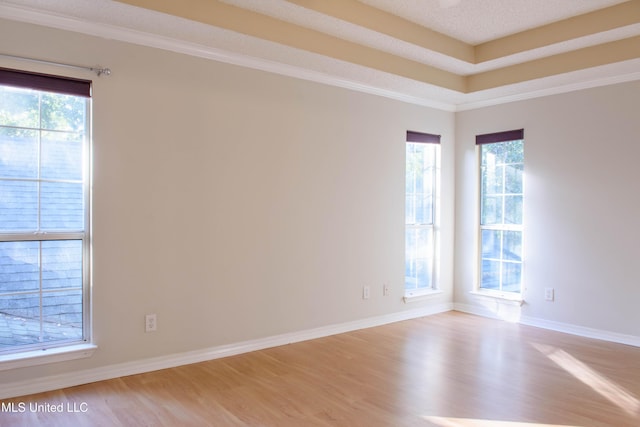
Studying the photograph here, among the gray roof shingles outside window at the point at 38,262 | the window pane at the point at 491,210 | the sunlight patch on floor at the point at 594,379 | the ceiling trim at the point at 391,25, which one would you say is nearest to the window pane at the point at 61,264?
the gray roof shingles outside window at the point at 38,262

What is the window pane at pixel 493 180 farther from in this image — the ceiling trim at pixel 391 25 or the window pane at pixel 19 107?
the window pane at pixel 19 107

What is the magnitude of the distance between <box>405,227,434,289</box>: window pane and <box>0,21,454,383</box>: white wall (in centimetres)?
32

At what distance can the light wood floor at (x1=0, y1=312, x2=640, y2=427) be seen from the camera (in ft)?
8.61

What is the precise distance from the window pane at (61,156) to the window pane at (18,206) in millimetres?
137

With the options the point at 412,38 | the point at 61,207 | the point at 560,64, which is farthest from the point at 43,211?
the point at 560,64

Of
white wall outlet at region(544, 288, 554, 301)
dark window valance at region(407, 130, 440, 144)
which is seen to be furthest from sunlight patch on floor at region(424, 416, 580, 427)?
dark window valance at region(407, 130, 440, 144)

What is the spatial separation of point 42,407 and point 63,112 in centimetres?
185

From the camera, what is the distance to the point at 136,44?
3.28 metres

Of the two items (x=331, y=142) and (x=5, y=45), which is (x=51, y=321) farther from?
(x=331, y=142)

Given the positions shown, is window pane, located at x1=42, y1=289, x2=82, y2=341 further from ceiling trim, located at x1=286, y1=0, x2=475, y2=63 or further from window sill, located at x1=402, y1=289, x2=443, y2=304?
window sill, located at x1=402, y1=289, x2=443, y2=304

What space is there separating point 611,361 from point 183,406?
3.25 metres

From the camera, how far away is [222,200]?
12.1ft

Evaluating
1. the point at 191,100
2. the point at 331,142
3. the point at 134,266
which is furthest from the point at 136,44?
the point at 331,142

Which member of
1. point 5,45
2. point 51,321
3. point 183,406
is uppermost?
point 5,45
